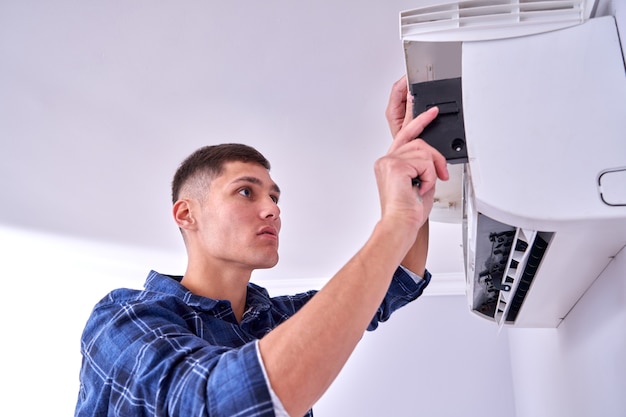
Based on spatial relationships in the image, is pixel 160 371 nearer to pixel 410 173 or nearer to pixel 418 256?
Result: pixel 410 173

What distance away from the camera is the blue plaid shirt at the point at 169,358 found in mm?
629

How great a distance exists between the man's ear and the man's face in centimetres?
3

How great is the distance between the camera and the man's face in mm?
1094

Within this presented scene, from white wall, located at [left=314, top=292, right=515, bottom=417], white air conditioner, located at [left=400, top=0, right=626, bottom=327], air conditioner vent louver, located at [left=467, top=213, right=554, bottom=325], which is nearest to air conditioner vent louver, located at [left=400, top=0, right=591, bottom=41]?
white air conditioner, located at [left=400, top=0, right=626, bottom=327]

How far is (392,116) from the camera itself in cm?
102

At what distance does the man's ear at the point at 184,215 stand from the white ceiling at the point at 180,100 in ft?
1.10

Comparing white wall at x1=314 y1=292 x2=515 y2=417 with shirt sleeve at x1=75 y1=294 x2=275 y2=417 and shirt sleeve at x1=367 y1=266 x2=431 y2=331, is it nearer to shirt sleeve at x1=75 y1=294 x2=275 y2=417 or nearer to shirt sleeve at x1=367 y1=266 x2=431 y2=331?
shirt sleeve at x1=367 y1=266 x2=431 y2=331

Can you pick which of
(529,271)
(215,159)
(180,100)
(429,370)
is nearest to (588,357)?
(529,271)

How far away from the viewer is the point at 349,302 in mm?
649

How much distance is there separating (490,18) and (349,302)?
1.39ft

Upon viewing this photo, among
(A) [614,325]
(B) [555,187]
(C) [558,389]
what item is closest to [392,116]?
(B) [555,187]

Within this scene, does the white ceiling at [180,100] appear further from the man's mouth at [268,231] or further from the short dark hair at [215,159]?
the man's mouth at [268,231]

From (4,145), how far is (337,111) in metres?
0.97

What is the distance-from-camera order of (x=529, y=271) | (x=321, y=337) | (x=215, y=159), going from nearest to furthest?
1. (x=321, y=337)
2. (x=529, y=271)
3. (x=215, y=159)
